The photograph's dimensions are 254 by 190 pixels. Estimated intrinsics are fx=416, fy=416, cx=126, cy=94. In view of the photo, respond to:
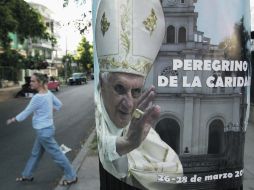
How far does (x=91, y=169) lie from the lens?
780 centimetres

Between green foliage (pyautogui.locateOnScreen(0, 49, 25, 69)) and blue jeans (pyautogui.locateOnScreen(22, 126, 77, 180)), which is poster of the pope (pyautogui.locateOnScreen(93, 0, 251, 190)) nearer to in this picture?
blue jeans (pyautogui.locateOnScreen(22, 126, 77, 180))

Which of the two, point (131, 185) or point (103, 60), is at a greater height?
point (103, 60)

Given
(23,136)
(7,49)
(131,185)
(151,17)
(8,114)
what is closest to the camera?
(151,17)

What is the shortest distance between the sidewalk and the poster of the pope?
Answer: 13.5 ft

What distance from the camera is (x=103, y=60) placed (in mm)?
2686

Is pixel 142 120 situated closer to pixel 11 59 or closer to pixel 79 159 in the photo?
pixel 79 159

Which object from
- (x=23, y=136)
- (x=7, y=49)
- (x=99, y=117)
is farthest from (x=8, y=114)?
(x=99, y=117)

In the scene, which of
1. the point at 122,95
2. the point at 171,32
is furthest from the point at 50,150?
the point at 171,32

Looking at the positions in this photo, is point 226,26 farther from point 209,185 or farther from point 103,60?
point 209,185

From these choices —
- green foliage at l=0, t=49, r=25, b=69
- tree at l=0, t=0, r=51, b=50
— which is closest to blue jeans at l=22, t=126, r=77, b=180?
tree at l=0, t=0, r=51, b=50

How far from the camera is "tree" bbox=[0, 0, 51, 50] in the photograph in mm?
21417

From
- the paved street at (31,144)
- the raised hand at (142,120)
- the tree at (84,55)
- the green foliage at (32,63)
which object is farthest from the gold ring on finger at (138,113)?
the tree at (84,55)

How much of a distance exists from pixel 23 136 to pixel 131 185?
1002 centimetres

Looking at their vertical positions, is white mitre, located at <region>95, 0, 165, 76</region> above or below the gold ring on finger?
above
